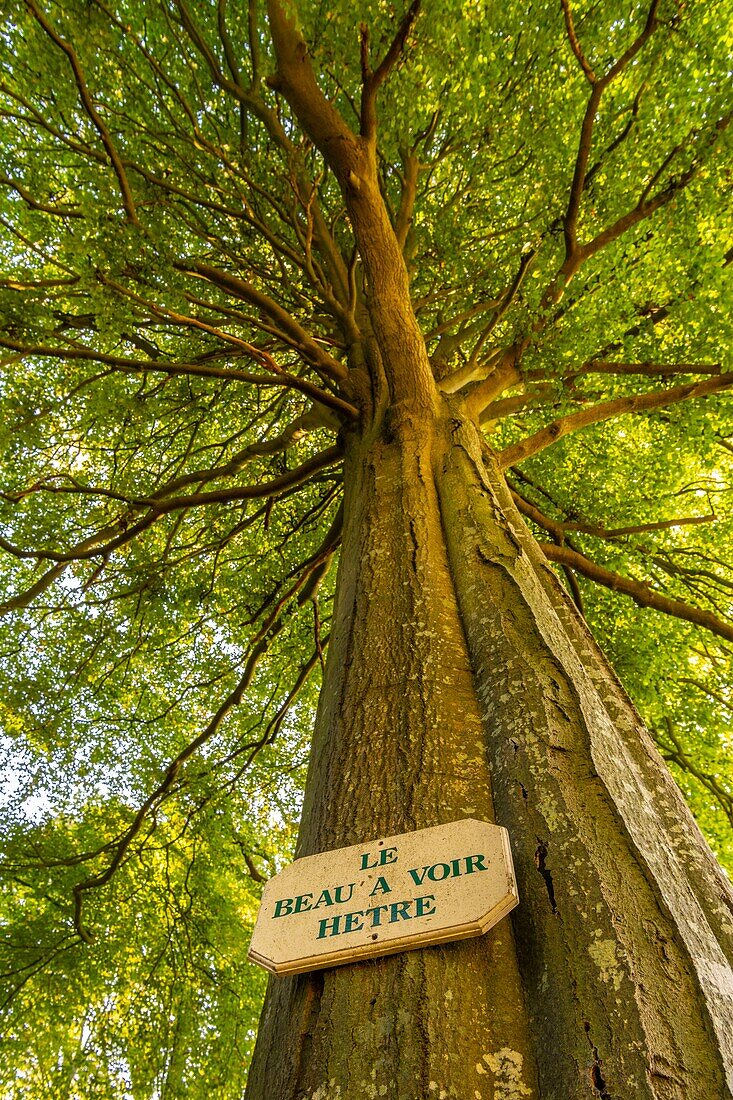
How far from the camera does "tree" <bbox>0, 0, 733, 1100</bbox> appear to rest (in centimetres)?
121

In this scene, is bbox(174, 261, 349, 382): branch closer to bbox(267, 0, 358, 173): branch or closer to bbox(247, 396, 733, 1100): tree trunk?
bbox(267, 0, 358, 173): branch

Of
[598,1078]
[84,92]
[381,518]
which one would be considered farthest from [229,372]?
[598,1078]

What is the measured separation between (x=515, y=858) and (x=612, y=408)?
4.24 metres

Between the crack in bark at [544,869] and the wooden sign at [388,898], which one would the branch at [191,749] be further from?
the crack in bark at [544,869]

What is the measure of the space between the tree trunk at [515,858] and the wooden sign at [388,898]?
0.20 feet

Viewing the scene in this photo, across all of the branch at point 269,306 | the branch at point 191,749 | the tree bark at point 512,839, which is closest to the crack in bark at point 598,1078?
the tree bark at point 512,839

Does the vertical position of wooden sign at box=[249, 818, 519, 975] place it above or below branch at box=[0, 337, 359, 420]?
below

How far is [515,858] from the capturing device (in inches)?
52.5

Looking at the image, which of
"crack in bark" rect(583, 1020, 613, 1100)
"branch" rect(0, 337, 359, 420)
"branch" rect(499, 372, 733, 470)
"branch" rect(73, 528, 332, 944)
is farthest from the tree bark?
"branch" rect(73, 528, 332, 944)

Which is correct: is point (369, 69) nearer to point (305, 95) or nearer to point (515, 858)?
point (305, 95)

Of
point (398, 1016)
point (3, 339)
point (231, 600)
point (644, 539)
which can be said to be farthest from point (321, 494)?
point (398, 1016)

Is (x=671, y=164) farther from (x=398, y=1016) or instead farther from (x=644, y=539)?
(x=398, y=1016)

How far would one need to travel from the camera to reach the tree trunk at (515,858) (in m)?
1.01

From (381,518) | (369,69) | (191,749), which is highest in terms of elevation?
(369,69)
